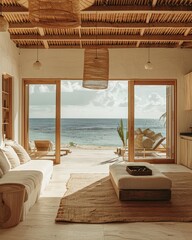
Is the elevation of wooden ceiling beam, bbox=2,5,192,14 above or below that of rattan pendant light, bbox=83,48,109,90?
above

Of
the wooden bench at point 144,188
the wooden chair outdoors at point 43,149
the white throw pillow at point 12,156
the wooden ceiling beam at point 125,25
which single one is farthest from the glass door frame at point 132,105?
the wooden bench at point 144,188

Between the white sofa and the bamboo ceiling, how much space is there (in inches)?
87.8

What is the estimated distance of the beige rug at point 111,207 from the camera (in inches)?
148

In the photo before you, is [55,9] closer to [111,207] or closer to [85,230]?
[85,230]

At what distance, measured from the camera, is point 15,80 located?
7.77 meters

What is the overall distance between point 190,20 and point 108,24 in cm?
168

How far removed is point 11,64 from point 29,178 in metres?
3.80

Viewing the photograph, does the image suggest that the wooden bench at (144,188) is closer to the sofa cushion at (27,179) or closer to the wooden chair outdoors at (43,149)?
the sofa cushion at (27,179)

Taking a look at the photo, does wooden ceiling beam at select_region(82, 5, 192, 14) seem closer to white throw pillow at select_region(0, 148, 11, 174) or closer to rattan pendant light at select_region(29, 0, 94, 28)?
rattan pendant light at select_region(29, 0, 94, 28)

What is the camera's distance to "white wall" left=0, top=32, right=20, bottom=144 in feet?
21.8

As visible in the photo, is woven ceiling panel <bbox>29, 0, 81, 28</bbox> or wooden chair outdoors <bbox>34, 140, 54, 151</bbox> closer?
woven ceiling panel <bbox>29, 0, 81, 28</bbox>

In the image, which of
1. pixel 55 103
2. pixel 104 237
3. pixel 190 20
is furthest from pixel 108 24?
pixel 104 237

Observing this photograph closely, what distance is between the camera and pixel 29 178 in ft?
14.4

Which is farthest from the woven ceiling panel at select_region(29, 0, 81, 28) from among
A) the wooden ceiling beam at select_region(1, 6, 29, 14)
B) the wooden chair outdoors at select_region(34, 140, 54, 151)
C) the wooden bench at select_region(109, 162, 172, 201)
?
the wooden chair outdoors at select_region(34, 140, 54, 151)
